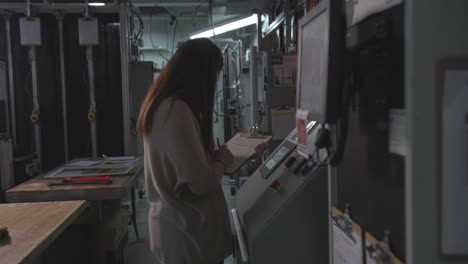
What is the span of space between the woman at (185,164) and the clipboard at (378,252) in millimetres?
619

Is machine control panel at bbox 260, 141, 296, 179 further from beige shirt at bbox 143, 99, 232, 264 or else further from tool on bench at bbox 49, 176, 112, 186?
tool on bench at bbox 49, 176, 112, 186

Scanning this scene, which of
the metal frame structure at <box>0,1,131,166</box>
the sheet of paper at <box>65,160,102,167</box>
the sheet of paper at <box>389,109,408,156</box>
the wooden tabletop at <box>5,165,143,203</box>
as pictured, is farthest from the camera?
the metal frame structure at <box>0,1,131,166</box>

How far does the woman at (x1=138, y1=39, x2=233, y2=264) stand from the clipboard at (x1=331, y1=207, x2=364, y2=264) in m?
0.46

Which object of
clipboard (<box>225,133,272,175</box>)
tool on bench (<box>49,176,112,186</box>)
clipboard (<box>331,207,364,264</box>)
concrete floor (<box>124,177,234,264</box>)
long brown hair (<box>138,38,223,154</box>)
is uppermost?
long brown hair (<box>138,38,223,154</box>)

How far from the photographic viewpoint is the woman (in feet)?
4.35

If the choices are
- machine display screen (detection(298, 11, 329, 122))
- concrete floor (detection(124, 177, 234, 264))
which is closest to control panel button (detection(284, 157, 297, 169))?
machine display screen (detection(298, 11, 329, 122))

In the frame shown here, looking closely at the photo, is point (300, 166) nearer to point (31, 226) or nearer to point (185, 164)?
point (185, 164)

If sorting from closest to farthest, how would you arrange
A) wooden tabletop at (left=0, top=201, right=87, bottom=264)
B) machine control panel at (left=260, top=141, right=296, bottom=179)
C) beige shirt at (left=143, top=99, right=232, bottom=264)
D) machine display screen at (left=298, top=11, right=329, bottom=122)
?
1. machine display screen at (left=298, top=11, right=329, bottom=122)
2. wooden tabletop at (left=0, top=201, right=87, bottom=264)
3. beige shirt at (left=143, top=99, right=232, bottom=264)
4. machine control panel at (left=260, top=141, right=296, bottom=179)

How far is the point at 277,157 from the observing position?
5.52 ft

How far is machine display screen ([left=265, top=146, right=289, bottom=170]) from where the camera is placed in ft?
5.40

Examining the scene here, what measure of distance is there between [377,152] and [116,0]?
3183 mm

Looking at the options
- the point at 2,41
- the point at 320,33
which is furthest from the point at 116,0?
the point at 320,33

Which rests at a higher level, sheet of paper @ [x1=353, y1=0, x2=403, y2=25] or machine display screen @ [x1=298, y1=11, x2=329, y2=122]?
sheet of paper @ [x1=353, y1=0, x2=403, y2=25]

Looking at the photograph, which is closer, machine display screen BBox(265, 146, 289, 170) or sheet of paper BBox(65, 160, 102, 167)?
machine display screen BBox(265, 146, 289, 170)
